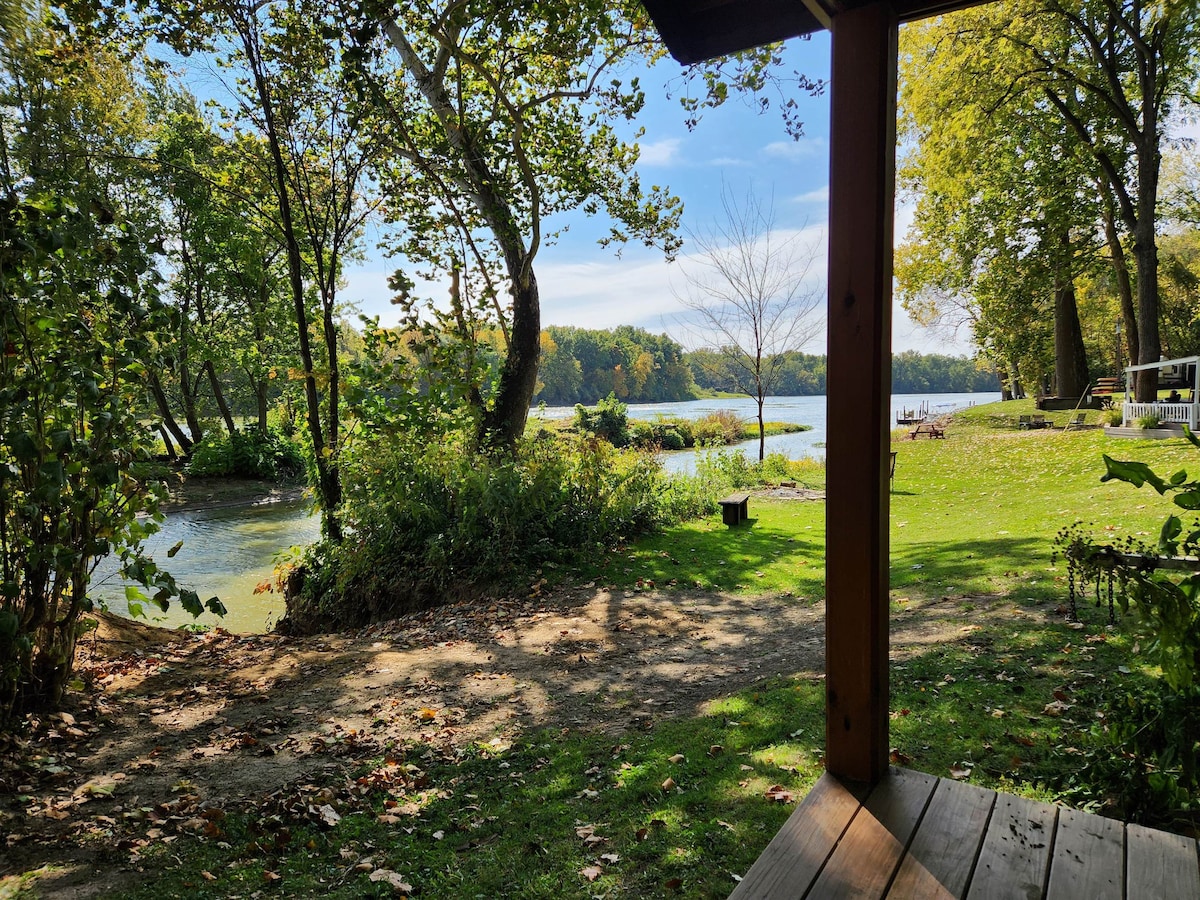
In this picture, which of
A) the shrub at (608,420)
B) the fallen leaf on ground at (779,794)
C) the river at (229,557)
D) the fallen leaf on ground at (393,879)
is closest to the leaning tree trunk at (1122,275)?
the river at (229,557)

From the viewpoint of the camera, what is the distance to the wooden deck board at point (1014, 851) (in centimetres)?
166

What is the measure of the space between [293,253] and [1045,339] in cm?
2852

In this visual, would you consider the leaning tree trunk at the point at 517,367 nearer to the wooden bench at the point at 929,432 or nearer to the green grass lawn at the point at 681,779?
the green grass lawn at the point at 681,779

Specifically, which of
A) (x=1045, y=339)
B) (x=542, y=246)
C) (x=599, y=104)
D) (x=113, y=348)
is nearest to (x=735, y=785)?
(x=113, y=348)

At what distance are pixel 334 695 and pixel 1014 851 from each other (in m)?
3.84

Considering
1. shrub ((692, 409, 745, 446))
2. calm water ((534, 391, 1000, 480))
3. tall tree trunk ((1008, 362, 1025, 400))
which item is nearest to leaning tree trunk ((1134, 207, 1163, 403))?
calm water ((534, 391, 1000, 480))

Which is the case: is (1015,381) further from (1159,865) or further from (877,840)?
(877,840)

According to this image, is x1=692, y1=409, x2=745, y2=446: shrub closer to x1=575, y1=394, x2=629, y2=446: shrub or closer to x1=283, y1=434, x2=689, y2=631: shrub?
x1=575, y1=394, x2=629, y2=446: shrub

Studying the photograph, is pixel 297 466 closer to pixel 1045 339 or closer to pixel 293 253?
pixel 293 253

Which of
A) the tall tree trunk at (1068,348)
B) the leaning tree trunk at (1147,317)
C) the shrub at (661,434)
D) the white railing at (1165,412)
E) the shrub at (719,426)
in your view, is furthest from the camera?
the shrub at (719,426)

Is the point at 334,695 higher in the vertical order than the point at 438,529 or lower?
lower

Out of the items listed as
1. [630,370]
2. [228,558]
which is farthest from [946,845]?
[630,370]

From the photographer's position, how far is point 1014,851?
180 centimetres

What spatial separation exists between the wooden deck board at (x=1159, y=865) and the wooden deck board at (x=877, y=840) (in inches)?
19.3
